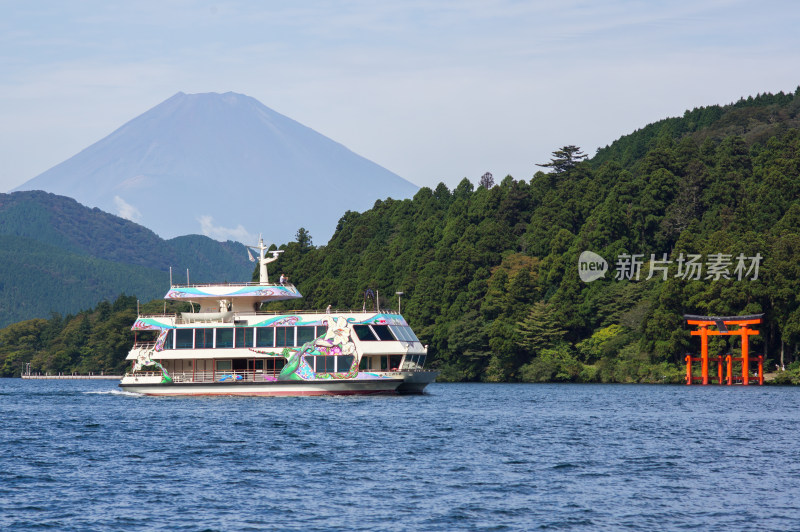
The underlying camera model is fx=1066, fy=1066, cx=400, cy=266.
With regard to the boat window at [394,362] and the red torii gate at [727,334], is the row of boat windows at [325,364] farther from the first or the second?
the red torii gate at [727,334]

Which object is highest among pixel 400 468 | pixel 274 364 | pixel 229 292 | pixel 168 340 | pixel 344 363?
pixel 229 292

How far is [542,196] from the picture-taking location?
11869cm

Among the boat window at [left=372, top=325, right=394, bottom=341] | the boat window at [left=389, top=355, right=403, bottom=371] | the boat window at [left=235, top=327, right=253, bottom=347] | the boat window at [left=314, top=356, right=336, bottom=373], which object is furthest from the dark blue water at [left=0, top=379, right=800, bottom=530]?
the boat window at [left=235, top=327, right=253, bottom=347]

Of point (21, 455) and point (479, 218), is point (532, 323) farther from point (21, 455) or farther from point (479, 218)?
point (21, 455)

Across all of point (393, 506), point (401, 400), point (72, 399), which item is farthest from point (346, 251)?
point (393, 506)

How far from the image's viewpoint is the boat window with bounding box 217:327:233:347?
5644 centimetres

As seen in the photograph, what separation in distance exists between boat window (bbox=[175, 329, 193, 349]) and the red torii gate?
35.4 meters

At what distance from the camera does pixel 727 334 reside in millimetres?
73562

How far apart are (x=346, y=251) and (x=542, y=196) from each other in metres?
30.2

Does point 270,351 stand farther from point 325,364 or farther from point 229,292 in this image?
point 229,292

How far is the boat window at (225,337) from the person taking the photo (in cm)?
5644

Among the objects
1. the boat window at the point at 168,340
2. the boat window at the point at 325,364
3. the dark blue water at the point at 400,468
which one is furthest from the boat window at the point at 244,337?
the dark blue water at the point at 400,468

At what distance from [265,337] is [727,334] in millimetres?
34446

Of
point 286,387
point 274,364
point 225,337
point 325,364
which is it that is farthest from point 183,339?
point 325,364
